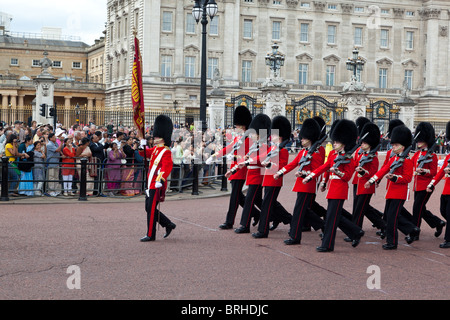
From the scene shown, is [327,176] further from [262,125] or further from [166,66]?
[166,66]

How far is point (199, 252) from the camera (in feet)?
27.6

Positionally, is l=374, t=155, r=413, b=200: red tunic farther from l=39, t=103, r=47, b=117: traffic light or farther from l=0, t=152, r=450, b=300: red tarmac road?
l=39, t=103, r=47, b=117: traffic light

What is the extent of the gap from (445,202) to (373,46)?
49.4 m

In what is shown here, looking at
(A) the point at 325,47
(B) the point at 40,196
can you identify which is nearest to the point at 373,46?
(A) the point at 325,47

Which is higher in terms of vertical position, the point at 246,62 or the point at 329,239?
the point at 246,62

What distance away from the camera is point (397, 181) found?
9039 millimetres

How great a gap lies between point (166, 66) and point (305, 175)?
141 feet

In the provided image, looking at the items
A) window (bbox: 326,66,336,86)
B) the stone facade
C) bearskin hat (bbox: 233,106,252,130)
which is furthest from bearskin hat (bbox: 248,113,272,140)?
window (bbox: 326,66,336,86)

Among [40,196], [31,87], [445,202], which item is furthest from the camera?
[31,87]

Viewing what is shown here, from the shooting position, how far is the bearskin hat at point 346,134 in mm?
9008

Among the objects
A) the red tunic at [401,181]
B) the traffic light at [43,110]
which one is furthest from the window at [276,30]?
the red tunic at [401,181]

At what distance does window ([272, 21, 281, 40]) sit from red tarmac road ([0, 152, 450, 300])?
146 ft
